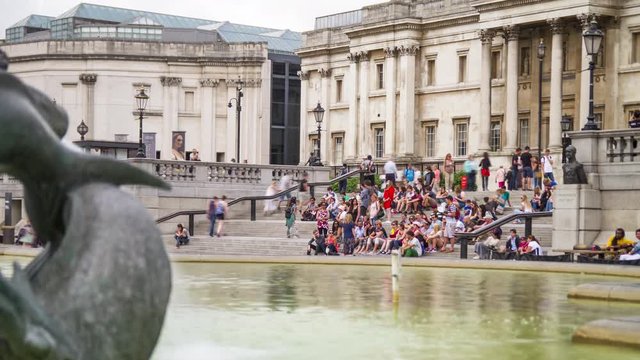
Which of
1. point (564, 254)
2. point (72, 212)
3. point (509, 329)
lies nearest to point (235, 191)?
point (564, 254)

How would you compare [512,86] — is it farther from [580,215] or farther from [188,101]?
[580,215]

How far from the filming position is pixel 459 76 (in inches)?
2726

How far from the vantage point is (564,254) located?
29.6m

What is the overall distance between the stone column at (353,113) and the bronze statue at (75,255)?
6869 centimetres

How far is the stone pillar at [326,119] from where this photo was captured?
78438 mm

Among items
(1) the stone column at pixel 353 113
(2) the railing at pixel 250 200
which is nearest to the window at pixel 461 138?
(1) the stone column at pixel 353 113

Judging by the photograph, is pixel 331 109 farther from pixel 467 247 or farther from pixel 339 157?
pixel 467 247

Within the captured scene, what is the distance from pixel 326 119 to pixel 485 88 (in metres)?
16.0

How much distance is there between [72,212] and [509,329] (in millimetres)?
10109

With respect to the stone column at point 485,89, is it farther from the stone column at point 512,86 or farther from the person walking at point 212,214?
the person walking at point 212,214

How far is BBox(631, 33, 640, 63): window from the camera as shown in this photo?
5888cm

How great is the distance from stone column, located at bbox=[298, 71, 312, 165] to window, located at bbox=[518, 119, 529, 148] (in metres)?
18.4

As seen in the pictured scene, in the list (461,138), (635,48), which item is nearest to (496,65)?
(461,138)

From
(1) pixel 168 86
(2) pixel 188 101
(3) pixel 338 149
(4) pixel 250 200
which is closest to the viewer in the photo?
(4) pixel 250 200
